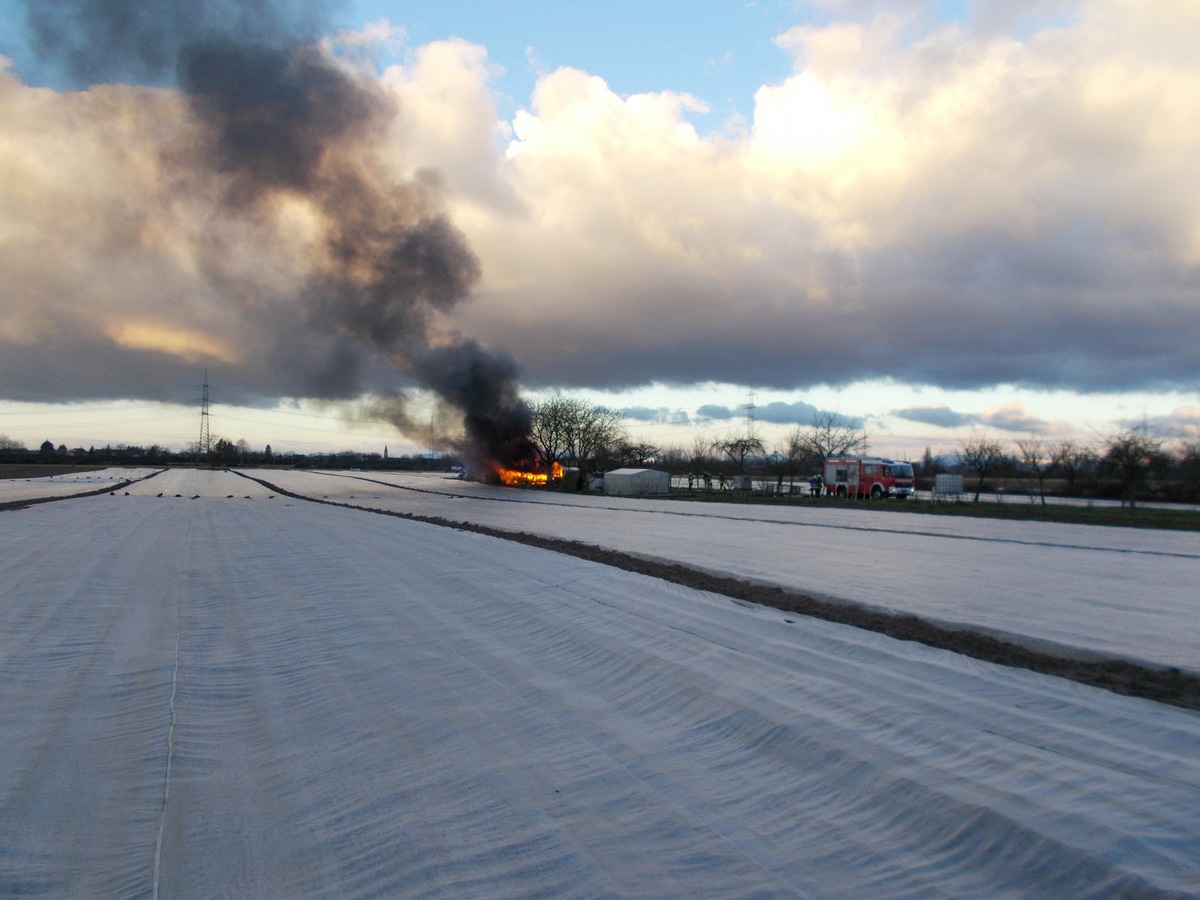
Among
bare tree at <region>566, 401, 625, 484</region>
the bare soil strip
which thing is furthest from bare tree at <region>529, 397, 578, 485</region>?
the bare soil strip

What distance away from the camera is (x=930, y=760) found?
4.39m

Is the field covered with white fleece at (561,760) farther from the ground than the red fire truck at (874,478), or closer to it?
closer to it

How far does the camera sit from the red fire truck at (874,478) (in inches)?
1722

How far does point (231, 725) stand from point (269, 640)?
2.48 metres

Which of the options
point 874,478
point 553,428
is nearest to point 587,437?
point 553,428

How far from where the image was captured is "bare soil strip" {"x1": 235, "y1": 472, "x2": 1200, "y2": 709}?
19.2 feet

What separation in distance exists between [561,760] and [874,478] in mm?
43168

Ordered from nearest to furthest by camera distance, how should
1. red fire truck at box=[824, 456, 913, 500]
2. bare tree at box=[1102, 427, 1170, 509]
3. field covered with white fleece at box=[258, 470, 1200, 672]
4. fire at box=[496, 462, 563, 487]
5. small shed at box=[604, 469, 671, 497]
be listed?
field covered with white fleece at box=[258, 470, 1200, 672]
bare tree at box=[1102, 427, 1170, 509]
red fire truck at box=[824, 456, 913, 500]
small shed at box=[604, 469, 671, 497]
fire at box=[496, 462, 563, 487]

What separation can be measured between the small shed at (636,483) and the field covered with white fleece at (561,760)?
127 feet

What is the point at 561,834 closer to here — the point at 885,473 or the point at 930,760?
the point at 930,760

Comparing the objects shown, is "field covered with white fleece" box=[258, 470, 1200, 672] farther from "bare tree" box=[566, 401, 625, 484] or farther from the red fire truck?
"bare tree" box=[566, 401, 625, 484]

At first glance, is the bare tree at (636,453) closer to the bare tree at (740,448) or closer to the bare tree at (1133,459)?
the bare tree at (740,448)

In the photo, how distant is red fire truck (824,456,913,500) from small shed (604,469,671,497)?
1107 centimetres

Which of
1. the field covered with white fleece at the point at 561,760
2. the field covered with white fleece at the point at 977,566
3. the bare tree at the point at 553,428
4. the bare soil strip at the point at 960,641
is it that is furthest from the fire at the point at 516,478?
the field covered with white fleece at the point at 561,760
